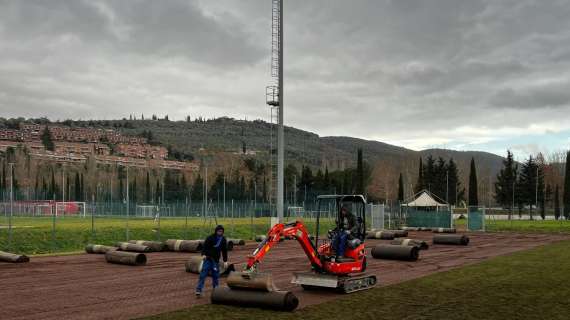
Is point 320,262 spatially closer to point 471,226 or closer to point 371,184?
point 471,226

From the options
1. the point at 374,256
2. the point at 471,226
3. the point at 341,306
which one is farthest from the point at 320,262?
the point at 471,226

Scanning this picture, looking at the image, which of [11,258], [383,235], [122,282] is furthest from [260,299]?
[383,235]

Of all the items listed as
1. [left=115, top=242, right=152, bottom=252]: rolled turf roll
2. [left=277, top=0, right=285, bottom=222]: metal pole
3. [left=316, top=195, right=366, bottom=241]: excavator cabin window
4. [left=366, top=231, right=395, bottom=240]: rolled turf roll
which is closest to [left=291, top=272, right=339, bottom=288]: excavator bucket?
[left=316, top=195, right=366, bottom=241]: excavator cabin window

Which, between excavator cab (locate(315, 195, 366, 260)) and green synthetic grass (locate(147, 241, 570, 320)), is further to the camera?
excavator cab (locate(315, 195, 366, 260))

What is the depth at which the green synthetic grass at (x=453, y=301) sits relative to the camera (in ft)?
43.4

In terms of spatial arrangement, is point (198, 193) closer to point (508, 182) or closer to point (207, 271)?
point (508, 182)

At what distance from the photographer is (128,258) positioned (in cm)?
2394

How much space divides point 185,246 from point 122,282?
1118 cm

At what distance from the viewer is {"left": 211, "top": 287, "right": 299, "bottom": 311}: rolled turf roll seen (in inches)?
529

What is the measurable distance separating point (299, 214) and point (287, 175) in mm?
54749

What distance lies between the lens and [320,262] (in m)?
17.0

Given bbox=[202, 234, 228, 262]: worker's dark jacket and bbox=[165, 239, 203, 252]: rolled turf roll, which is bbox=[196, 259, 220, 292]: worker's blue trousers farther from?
bbox=[165, 239, 203, 252]: rolled turf roll

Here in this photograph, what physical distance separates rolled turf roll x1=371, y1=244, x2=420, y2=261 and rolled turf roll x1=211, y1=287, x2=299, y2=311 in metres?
13.9

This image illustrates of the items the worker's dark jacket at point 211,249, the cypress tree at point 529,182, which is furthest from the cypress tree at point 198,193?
the worker's dark jacket at point 211,249
